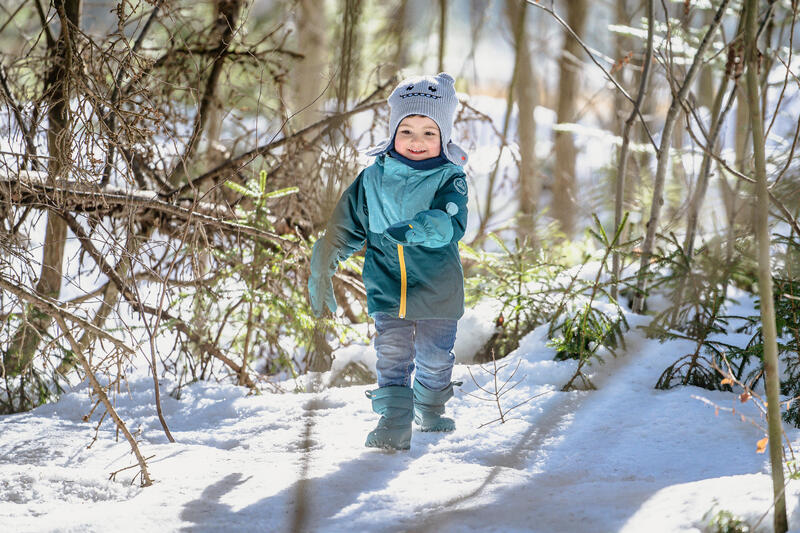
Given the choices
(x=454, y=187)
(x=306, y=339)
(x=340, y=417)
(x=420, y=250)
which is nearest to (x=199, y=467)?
(x=340, y=417)

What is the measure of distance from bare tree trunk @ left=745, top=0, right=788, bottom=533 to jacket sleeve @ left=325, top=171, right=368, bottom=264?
1.46m

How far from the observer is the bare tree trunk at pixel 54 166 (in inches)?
93.0

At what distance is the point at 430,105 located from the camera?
248 centimetres

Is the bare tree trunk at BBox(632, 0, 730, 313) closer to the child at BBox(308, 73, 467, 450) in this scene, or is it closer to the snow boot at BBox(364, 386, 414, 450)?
the child at BBox(308, 73, 467, 450)

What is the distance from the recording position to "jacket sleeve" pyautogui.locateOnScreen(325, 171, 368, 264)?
2.60 m

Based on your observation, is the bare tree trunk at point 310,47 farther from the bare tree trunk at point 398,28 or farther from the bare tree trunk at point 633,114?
the bare tree trunk at point 633,114

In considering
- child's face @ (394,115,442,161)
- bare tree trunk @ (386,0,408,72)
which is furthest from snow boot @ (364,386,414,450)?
bare tree trunk @ (386,0,408,72)

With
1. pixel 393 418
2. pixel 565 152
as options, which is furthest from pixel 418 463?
pixel 565 152

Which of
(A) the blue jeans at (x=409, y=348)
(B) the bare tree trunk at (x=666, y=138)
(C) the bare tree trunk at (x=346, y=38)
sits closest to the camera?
(C) the bare tree trunk at (x=346, y=38)

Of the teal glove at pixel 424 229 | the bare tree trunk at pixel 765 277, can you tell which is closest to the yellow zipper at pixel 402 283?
the teal glove at pixel 424 229

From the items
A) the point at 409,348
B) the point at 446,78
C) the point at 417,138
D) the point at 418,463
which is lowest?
the point at 418,463

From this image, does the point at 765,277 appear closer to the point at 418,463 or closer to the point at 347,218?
the point at 418,463

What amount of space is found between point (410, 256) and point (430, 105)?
536 millimetres

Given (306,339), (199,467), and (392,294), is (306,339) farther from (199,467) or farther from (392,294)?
(199,467)
